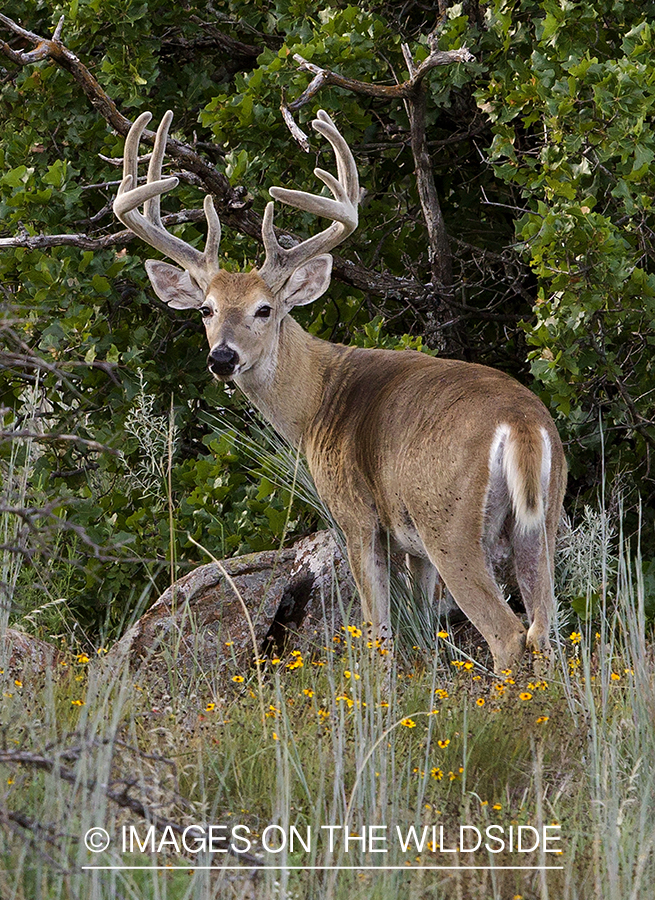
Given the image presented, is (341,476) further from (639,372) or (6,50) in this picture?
(6,50)

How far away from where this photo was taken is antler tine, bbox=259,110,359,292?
594cm

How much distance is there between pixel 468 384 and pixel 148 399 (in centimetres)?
281

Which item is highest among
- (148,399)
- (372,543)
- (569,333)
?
(148,399)

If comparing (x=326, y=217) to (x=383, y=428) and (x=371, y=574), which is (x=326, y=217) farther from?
(x=371, y=574)

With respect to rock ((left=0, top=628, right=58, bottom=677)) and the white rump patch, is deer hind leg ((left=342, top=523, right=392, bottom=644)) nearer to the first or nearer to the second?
the white rump patch

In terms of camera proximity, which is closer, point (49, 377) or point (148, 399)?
point (49, 377)

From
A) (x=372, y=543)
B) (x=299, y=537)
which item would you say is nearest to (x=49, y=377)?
(x=299, y=537)

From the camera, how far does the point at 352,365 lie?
20.3 feet

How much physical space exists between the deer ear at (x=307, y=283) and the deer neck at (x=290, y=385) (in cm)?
15

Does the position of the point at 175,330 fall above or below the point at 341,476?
above

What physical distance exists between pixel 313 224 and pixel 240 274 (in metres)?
1.32

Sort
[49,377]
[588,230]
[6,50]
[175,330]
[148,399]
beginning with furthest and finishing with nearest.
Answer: [175,330]
[148,399]
[49,377]
[6,50]
[588,230]

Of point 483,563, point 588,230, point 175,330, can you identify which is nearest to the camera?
point 483,563

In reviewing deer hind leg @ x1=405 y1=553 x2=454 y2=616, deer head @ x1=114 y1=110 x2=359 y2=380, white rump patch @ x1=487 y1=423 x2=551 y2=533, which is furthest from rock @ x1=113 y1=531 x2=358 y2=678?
white rump patch @ x1=487 y1=423 x2=551 y2=533
